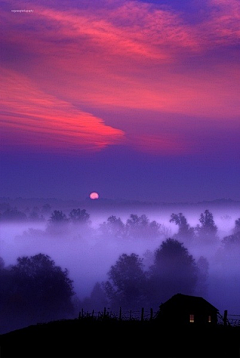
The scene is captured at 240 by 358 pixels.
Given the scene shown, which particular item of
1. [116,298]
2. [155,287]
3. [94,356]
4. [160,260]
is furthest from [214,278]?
[94,356]

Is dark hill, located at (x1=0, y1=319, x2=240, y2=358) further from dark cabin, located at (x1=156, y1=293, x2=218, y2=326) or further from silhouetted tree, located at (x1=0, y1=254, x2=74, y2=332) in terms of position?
silhouetted tree, located at (x1=0, y1=254, x2=74, y2=332)

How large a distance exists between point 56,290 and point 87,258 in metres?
85.1

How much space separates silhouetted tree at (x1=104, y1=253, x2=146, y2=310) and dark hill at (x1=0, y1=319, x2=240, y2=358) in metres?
50.8

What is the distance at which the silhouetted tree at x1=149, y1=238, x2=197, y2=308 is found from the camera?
10269 centimetres

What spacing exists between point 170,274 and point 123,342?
69.4m

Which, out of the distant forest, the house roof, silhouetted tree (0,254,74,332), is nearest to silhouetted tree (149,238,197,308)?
the distant forest

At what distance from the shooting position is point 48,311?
88938 millimetres

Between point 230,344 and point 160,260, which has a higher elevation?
point 160,260

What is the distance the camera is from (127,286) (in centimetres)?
10169

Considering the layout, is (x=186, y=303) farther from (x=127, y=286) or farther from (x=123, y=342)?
(x=127, y=286)

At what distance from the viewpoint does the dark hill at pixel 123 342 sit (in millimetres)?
35719

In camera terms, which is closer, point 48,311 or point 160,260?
point 48,311

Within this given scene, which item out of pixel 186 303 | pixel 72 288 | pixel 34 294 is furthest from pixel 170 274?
pixel 186 303

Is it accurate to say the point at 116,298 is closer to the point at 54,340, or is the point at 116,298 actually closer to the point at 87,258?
the point at 54,340
